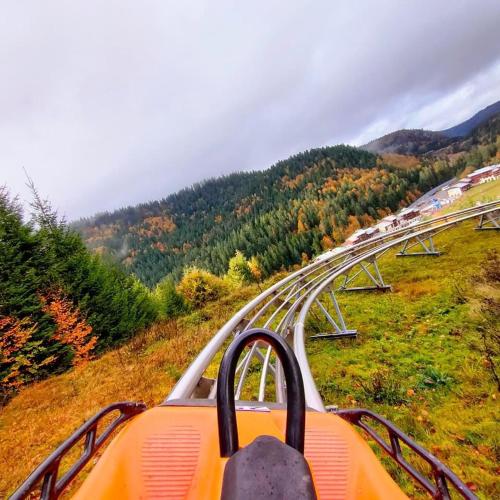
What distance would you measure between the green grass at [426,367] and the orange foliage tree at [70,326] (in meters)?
13.2

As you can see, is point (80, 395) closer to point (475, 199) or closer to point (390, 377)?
point (390, 377)

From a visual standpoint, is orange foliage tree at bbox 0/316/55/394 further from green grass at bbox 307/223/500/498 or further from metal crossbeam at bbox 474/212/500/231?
metal crossbeam at bbox 474/212/500/231

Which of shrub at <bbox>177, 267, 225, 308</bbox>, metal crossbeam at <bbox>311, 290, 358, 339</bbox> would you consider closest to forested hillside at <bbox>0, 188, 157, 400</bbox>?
metal crossbeam at <bbox>311, 290, 358, 339</bbox>

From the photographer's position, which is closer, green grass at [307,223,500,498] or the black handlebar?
the black handlebar

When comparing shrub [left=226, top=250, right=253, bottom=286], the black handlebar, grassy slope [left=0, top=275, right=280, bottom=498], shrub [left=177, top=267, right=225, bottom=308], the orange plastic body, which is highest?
the black handlebar

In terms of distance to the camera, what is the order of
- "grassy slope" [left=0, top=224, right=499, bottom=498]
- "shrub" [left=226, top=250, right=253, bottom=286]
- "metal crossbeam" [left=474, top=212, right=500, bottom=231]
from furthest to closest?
"shrub" [left=226, top=250, right=253, bottom=286] → "metal crossbeam" [left=474, top=212, right=500, bottom=231] → "grassy slope" [left=0, top=224, right=499, bottom=498]

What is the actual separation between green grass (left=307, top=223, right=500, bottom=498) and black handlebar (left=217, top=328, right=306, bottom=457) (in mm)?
2635

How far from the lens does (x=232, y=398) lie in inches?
50.1

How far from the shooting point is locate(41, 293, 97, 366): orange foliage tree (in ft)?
48.3

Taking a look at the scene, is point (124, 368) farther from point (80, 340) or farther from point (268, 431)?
point (80, 340)

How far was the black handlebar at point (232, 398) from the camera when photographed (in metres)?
1.16

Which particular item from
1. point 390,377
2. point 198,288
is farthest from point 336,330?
point 198,288

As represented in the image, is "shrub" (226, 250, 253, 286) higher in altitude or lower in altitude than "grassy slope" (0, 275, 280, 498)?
lower

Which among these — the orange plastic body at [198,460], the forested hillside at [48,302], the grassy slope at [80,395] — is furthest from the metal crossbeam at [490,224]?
the forested hillside at [48,302]
